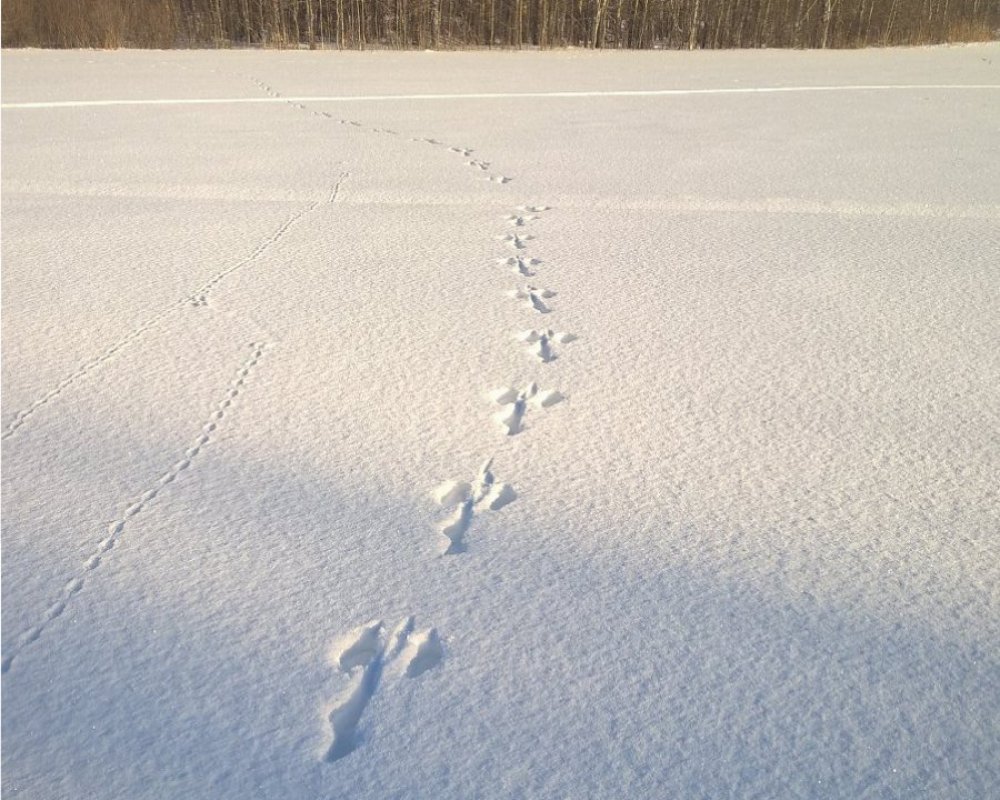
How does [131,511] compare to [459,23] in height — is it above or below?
below

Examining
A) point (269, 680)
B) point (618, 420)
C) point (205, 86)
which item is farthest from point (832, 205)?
point (205, 86)

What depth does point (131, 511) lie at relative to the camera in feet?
4.66

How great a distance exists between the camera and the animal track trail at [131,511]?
1171 millimetres

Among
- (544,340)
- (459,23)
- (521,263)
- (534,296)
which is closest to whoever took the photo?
(544,340)

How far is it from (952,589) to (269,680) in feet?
2.91

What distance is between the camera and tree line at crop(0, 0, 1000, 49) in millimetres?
7551

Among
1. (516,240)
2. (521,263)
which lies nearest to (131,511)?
(521,263)

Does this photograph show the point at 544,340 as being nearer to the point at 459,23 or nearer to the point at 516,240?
the point at 516,240

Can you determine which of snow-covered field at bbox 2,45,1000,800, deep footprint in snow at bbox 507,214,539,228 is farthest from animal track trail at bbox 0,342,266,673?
deep footprint in snow at bbox 507,214,539,228

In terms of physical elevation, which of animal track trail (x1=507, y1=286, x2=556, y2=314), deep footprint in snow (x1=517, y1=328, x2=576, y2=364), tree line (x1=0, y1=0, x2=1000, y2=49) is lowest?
deep footprint in snow (x1=517, y1=328, x2=576, y2=364)

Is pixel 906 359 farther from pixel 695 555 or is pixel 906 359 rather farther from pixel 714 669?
pixel 714 669

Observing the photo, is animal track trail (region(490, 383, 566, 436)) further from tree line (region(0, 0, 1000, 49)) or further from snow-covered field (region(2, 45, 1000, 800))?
tree line (region(0, 0, 1000, 49))

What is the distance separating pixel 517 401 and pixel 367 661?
749 mm

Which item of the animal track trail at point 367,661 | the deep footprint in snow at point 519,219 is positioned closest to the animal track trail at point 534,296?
the deep footprint in snow at point 519,219
